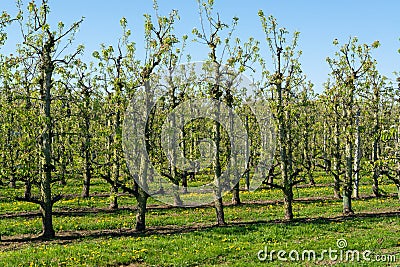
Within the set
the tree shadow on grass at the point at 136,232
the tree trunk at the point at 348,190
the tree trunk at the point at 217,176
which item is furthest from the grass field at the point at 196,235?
the tree trunk at the point at 217,176

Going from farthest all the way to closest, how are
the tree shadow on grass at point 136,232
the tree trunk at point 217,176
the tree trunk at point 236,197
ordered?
the tree trunk at point 236,197 < the tree trunk at point 217,176 < the tree shadow on grass at point 136,232

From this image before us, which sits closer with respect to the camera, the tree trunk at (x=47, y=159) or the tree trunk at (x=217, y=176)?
the tree trunk at (x=47, y=159)

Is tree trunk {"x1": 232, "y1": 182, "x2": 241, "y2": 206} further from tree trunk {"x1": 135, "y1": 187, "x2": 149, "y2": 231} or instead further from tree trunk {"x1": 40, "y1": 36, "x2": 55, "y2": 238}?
tree trunk {"x1": 40, "y1": 36, "x2": 55, "y2": 238}

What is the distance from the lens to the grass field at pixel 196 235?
1514cm

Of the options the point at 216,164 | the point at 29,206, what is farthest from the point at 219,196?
the point at 29,206

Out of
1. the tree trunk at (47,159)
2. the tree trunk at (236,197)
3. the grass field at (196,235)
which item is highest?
the tree trunk at (47,159)

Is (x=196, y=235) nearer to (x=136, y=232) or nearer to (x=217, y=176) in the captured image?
(x=136, y=232)

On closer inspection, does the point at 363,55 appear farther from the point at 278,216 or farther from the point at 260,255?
the point at 260,255

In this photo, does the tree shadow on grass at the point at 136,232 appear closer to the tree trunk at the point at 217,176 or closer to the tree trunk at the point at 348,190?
the tree trunk at the point at 217,176

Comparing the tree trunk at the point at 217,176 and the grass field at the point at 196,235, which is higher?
the tree trunk at the point at 217,176

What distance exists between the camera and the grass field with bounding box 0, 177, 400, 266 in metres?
15.1

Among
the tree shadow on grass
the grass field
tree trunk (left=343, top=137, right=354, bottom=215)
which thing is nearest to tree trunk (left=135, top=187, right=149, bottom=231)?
the tree shadow on grass

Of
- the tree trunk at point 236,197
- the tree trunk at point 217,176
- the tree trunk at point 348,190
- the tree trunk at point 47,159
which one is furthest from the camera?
the tree trunk at point 236,197

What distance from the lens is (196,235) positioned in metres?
19.2
